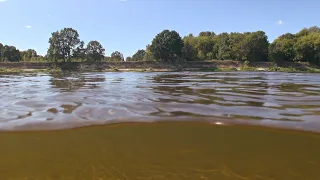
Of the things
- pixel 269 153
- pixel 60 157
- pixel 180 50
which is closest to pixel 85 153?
pixel 60 157

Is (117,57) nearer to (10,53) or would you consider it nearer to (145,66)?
(145,66)

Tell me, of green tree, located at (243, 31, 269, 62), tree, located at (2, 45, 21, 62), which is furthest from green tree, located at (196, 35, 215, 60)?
tree, located at (2, 45, 21, 62)

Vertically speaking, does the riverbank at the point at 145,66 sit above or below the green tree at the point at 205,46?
below

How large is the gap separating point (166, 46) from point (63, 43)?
31.7 m

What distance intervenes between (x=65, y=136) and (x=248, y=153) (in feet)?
10.8

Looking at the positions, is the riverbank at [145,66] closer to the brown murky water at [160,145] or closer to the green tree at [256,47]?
the green tree at [256,47]

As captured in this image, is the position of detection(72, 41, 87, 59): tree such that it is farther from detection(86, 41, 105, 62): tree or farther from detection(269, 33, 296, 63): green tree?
detection(269, 33, 296, 63): green tree

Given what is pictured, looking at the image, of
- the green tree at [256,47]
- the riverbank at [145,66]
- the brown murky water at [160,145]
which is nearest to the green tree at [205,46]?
the green tree at [256,47]

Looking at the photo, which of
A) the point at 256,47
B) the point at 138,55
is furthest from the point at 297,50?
the point at 138,55

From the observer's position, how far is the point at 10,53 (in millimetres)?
100000

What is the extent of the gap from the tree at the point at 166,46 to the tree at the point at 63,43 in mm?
24036

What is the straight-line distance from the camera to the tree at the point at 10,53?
97988 mm

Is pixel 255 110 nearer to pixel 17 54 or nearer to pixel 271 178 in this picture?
pixel 271 178

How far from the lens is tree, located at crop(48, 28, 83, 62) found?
269 ft
